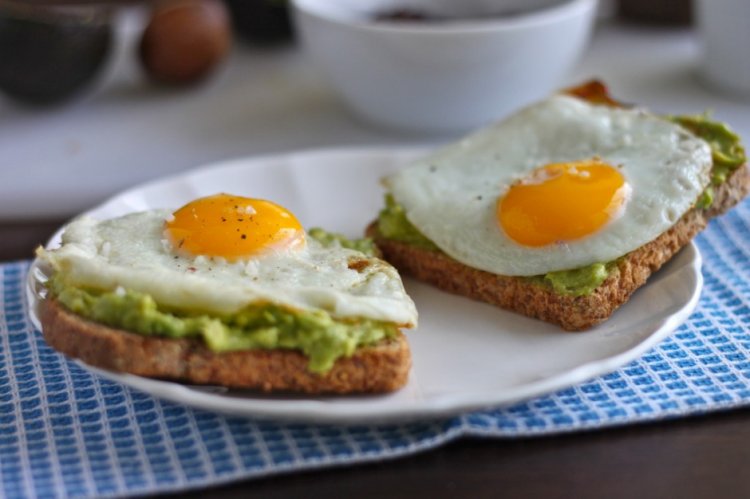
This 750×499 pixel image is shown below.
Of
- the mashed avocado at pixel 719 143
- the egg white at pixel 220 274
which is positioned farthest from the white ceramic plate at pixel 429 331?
the mashed avocado at pixel 719 143

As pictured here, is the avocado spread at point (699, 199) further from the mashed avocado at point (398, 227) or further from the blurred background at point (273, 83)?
the blurred background at point (273, 83)

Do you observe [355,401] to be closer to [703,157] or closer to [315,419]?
[315,419]

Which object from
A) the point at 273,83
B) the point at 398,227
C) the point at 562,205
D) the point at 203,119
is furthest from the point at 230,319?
the point at 273,83

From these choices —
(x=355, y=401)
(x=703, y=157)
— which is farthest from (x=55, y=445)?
(x=703, y=157)

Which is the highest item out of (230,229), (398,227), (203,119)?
(230,229)

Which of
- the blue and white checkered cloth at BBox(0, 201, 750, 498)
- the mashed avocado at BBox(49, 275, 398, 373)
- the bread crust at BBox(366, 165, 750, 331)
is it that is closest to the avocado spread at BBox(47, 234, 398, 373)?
the mashed avocado at BBox(49, 275, 398, 373)

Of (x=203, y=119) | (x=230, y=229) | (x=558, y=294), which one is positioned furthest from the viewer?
(x=203, y=119)

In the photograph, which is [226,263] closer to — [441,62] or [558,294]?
[558,294]

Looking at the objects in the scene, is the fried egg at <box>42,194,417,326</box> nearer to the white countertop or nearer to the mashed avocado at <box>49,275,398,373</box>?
the mashed avocado at <box>49,275,398,373</box>
